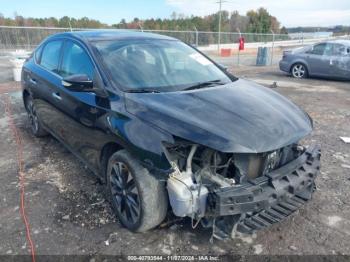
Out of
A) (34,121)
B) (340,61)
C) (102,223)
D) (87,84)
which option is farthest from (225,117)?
(340,61)

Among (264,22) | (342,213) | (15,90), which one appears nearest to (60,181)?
(342,213)

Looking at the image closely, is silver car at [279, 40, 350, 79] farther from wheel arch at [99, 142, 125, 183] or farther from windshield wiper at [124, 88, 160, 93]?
wheel arch at [99, 142, 125, 183]

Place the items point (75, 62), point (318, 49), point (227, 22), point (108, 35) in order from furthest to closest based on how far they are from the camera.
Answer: point (227, 22)
point (318, 49)
point (108, 35)
point (75, 62)

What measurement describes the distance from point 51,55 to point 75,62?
979 mm

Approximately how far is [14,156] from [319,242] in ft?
13.2

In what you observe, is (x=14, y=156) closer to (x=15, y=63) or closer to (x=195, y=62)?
(x=195, y=62)

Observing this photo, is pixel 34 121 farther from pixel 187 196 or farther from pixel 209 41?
pixel 209 41

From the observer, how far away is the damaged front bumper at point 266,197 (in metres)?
2.34

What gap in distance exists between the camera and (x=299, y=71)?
12578 millimetres

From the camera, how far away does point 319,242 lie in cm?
279

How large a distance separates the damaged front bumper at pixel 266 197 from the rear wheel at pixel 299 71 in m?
10.6

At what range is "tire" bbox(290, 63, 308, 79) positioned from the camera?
12445 mm

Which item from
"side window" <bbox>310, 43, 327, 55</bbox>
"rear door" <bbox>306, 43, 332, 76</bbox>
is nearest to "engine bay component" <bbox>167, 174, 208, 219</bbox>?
"rear door" <bbox>306, 43, 332, 76</bbox>

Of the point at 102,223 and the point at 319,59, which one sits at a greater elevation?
the point at 319,59
